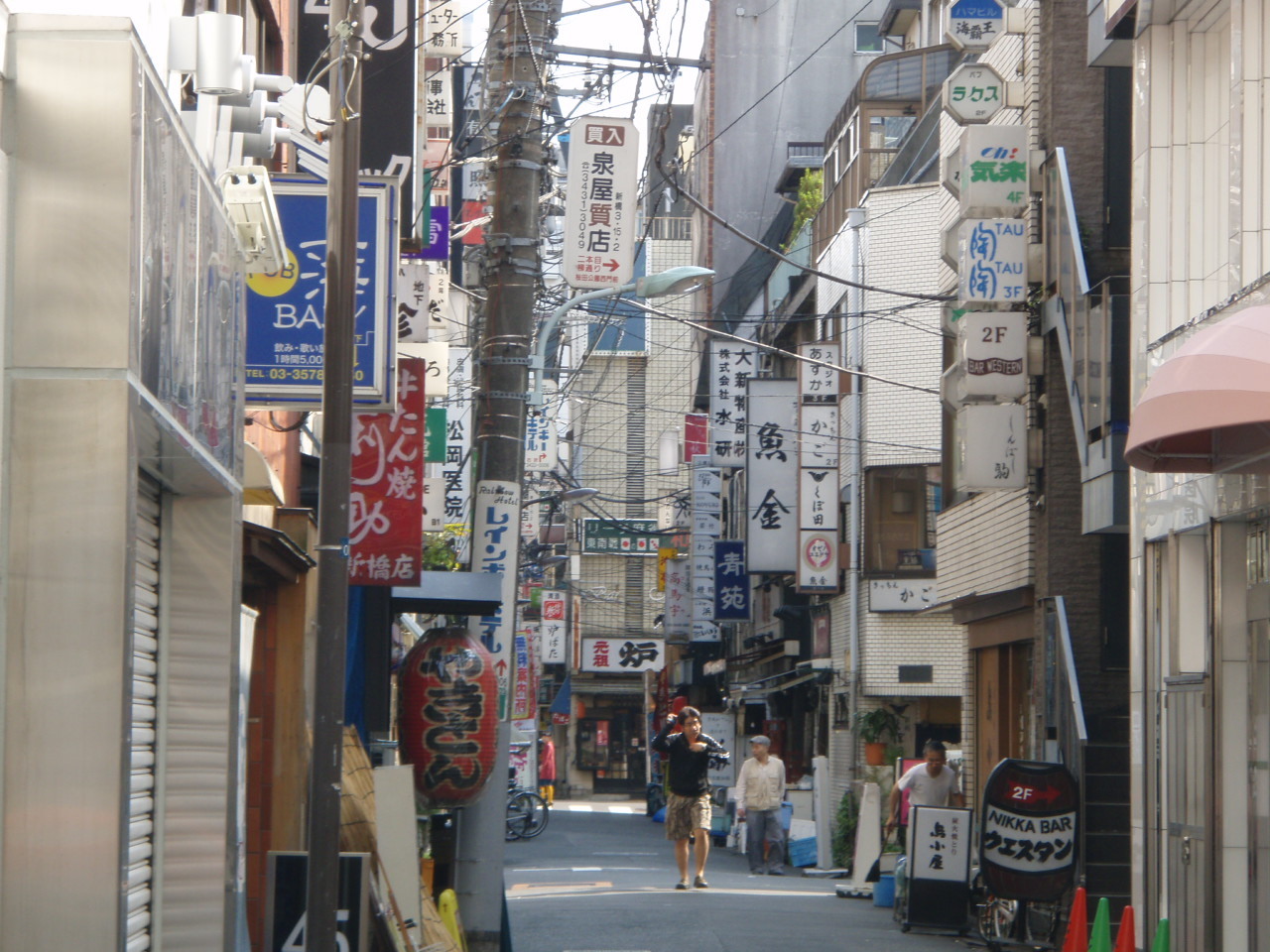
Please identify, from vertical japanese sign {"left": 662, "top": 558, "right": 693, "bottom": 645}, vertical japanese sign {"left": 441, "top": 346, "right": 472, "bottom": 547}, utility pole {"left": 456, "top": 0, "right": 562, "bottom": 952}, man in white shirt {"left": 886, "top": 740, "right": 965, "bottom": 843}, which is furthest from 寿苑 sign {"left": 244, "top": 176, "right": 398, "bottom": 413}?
vertical japanese sign {"left": 662, "top": 558, "right": 693, "bottom": 645}

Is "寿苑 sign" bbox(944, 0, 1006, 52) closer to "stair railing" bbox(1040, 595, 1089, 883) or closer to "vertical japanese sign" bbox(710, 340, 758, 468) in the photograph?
"stair railing" bbox(1040, 595, 1089, 883)

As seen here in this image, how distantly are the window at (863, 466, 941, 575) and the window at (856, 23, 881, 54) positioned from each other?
2458cm

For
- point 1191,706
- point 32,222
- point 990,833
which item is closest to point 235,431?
point 32,222

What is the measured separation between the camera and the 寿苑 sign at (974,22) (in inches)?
753

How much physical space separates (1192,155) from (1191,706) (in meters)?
3.83

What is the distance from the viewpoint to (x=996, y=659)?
2002cm

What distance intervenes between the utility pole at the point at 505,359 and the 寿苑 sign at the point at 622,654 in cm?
3662

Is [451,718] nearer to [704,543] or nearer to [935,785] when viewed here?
[935,785]

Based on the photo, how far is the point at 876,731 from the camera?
29.0 meters

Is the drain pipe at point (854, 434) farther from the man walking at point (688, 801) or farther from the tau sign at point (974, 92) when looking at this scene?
the tau sign at point (974, 92)

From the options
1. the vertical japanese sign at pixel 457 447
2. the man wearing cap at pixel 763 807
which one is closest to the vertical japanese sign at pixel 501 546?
the man wearing cap at pixel 763 807

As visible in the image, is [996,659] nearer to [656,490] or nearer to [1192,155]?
[1192,155]

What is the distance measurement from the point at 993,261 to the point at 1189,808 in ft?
23.5

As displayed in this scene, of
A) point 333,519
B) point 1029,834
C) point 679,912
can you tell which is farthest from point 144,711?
point 679,912
